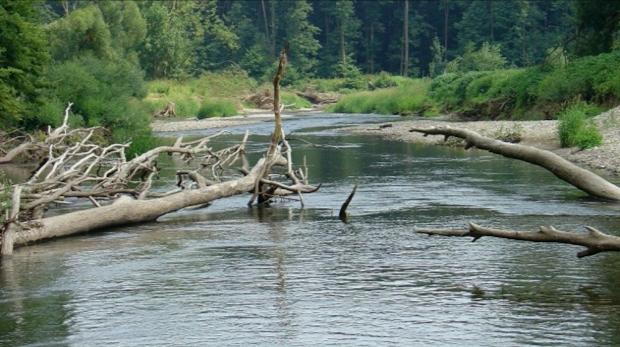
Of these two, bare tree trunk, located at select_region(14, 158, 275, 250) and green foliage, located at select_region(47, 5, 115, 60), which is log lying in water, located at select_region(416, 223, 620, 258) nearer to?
bare tree trunk, located at select_region(14, 158, 275, 250)

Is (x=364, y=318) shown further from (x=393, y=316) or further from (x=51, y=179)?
(x=51, y=179)

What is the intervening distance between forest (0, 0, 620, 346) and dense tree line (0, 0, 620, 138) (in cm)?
22

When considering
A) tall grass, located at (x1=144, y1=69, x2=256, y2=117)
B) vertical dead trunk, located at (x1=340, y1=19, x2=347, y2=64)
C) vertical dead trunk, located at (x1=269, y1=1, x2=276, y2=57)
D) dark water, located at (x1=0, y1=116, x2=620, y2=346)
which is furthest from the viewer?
vertical dead trunk, located at (x1=269, y1=1, x2=276, y2=57)

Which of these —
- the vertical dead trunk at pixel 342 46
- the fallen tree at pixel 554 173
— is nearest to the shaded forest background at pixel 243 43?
the vertical dead trunk at pixel 342 46

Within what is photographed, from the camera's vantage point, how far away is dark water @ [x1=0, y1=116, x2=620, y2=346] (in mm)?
11766

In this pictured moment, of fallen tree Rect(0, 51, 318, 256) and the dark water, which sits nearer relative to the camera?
the dark water

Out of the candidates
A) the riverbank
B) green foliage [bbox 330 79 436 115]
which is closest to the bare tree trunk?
the riverbank

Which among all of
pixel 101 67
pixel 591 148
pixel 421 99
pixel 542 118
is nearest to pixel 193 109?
pixel 421 99

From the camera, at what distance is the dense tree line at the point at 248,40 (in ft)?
129

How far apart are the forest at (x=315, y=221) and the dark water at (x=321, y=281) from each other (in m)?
0.05

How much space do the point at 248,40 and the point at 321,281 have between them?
108 meters

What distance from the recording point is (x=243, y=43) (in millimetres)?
119688

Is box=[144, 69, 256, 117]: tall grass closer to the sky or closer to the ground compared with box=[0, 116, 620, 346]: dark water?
closer to the ground

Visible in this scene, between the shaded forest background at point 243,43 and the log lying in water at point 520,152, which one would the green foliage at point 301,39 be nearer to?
the shaded forest background at point 243,43
